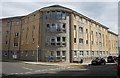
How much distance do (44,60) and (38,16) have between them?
9.54 meters

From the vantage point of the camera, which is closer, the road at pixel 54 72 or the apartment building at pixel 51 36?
the road at pixel 54 72

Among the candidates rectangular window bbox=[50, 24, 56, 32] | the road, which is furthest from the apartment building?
the road

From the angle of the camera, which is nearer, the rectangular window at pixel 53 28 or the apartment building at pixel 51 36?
the apartment building at pixel 51 36

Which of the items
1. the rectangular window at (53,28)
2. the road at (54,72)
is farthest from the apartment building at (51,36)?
the road at (54,72)

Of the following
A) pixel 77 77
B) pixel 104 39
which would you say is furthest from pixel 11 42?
pixel 77 77

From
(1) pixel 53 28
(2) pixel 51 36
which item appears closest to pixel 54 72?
(2) pixel 51 36

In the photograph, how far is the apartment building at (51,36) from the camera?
1177 inches

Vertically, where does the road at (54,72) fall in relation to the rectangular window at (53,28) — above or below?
below

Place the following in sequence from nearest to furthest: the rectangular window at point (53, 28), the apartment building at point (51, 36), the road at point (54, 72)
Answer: the road at point (54, 72) < the apartment building at point (51, 36) < the rectangular window at point (53, 28)

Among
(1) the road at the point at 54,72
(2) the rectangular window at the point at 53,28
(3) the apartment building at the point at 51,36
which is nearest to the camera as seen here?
(1) the road at the point at 54,72

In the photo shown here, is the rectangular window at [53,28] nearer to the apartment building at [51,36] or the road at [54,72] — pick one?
the apartment building at [51,36]

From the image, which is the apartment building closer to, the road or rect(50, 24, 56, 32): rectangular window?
rect(50, 24, 56, 32): rectangular window

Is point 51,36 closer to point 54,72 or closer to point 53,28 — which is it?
point 53,28

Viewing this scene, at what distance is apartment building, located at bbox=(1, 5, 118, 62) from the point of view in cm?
2989
